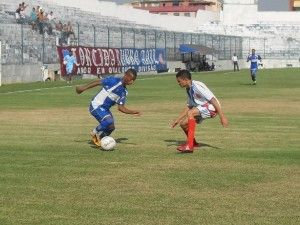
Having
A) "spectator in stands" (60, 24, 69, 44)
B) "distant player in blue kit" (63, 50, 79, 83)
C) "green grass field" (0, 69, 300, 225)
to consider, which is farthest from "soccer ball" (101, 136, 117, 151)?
"spectator in stands" (60, 24, 69, 44)

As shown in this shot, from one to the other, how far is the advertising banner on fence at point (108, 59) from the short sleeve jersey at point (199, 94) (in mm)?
38624

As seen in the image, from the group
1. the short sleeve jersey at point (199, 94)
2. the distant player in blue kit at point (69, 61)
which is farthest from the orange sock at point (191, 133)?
the distant player in blue kit at point (69, 61)

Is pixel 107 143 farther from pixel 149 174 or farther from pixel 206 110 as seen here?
pixel 149 174

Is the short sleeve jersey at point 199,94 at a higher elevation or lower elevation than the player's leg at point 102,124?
higher

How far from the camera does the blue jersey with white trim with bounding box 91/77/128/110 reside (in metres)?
14.7

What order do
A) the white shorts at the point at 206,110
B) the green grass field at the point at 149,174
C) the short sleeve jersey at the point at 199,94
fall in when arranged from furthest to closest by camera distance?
the white shorts at the point at 206,110
the short sleeve jersey at the point at 199,94
the green grass field at the point at 149,174

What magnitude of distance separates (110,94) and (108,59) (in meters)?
47.9

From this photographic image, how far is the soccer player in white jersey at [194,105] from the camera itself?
14.2m

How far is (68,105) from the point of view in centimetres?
2819

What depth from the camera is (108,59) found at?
62531 millimetres

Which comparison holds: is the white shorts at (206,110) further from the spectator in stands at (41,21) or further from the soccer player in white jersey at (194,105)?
the spectator in stands at (41,21)

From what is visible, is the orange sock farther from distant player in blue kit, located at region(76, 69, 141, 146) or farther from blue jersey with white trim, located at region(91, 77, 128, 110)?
blue jersey with white trim, located at region(91, 77, 128, 110)

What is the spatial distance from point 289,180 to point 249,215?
97.9 inches

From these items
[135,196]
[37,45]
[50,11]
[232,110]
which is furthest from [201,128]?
[50,11]
